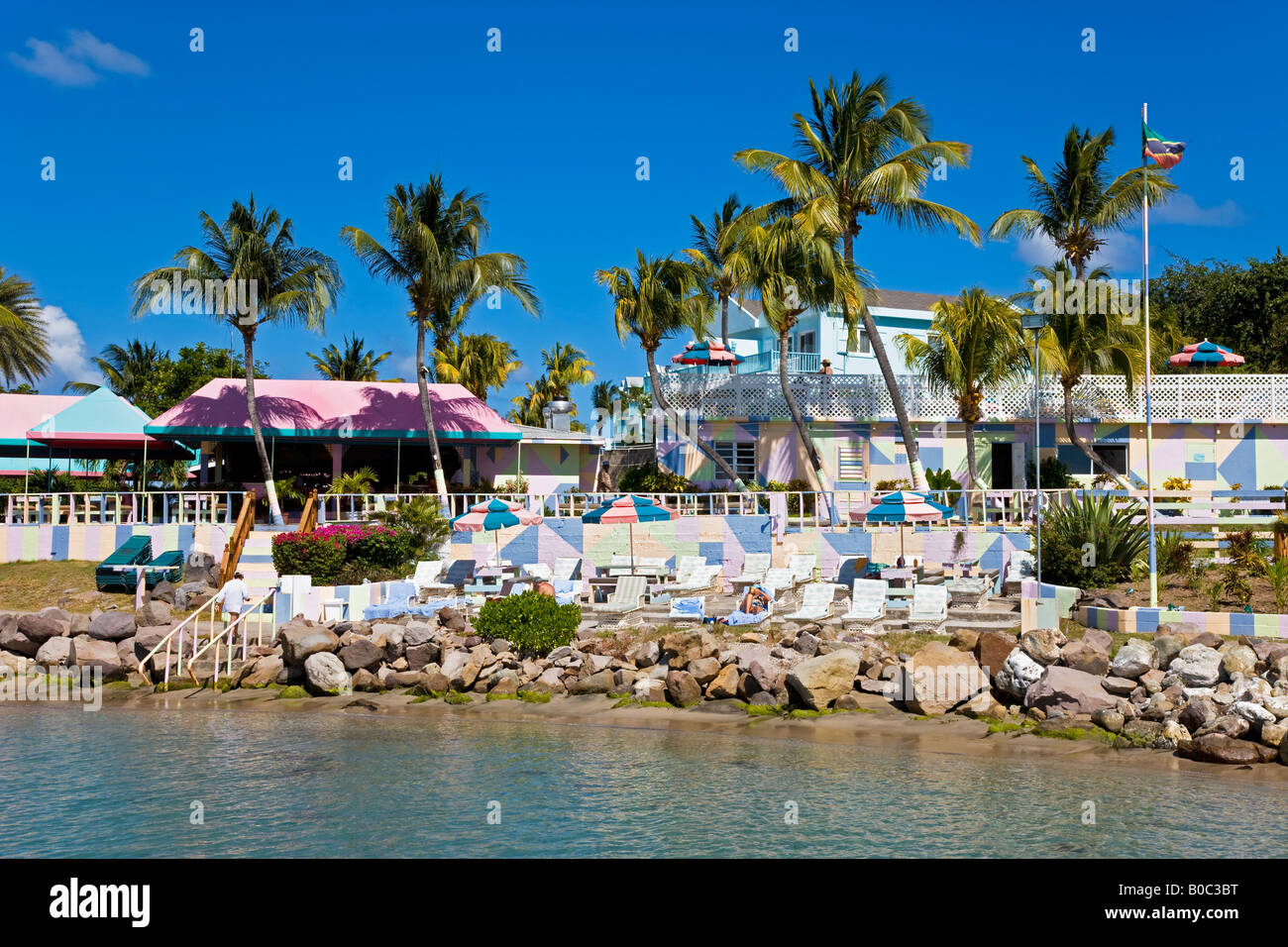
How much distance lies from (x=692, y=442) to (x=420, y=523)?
37.2 feet

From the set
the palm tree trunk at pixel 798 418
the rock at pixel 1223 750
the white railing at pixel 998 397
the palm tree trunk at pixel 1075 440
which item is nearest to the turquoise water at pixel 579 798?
the rock at pixel 1223 750

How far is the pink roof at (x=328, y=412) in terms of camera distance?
29.4 meters

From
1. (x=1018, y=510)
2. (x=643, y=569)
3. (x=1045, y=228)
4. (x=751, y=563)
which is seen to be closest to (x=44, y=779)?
(x=643, y=569)

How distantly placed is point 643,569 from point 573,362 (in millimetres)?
34080

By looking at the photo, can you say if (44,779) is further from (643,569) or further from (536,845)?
(643,569)

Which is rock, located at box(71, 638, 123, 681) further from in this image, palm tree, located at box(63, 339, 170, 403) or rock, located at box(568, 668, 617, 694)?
palm tree, located at box(63, 339, 170, 403)

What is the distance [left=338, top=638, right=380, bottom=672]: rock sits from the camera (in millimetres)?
17266

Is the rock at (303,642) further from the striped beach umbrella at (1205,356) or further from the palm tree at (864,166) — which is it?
the striped beach umbrella at (1205,356)

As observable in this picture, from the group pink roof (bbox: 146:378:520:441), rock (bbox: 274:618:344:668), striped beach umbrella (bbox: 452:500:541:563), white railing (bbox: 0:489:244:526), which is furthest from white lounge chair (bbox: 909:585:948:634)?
pink roof (bbox: 146:378:520:441)

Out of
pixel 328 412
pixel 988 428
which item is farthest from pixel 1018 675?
pixel 328 412

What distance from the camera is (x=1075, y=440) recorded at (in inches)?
1250

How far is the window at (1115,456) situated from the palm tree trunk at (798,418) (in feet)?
30.7

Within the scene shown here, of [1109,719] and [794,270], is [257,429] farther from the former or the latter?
[1109,719]
